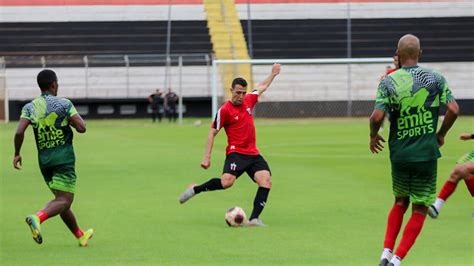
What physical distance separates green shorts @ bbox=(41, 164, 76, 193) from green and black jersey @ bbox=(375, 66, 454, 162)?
358 cm

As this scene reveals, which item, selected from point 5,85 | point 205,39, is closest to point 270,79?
point 5,85

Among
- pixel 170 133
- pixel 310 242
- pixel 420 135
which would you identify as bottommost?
pixel 170 133

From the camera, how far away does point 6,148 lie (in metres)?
27.8

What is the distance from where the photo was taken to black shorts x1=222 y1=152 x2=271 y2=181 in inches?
500

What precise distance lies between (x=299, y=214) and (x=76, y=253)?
3997mm

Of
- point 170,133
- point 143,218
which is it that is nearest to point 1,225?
point 143,218

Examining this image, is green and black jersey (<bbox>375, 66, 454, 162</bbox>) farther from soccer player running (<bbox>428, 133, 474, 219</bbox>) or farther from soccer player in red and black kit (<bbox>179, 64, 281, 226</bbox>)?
soccer player in red and black kit (<bbox>179, 64, 281, 226</bbox>)

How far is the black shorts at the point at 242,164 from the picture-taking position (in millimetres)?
12688

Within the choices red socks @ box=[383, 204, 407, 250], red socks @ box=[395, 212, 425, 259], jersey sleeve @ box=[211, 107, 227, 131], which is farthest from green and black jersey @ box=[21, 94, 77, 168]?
red socks @ box=[395, 212, 425, 259]

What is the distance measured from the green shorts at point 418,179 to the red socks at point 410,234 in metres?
0.15

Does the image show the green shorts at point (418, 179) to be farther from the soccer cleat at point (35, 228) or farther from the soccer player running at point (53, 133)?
the soccer cleat at point (35, 228)

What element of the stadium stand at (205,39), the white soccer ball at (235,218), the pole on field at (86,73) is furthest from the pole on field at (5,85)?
the white soccer ball at (235,218)

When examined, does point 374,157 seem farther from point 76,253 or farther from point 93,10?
point 93,10

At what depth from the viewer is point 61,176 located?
1047cm
